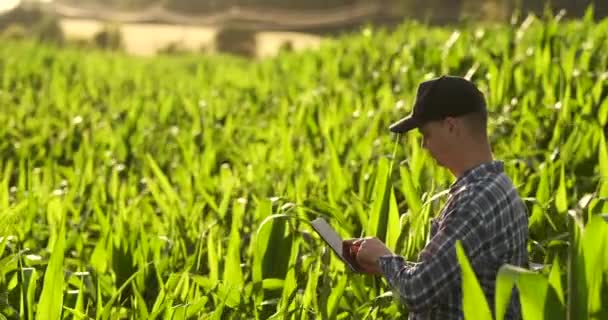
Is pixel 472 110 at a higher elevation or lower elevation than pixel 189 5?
higher

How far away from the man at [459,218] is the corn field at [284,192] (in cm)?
12

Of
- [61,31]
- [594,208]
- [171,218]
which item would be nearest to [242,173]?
[171,218]

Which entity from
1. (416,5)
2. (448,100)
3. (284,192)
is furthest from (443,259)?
(416,5)

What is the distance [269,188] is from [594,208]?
1982mm

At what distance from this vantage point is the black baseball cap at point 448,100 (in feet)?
7.82

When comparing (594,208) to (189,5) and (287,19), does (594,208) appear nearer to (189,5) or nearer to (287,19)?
(287,19)

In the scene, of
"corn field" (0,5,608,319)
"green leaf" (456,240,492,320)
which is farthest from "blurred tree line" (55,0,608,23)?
"green leaf" (456,240,492,320)

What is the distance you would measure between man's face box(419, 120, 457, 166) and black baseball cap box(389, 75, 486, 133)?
0.05ft

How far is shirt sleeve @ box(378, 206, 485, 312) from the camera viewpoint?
2283mm

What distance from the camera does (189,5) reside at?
58.7 meters

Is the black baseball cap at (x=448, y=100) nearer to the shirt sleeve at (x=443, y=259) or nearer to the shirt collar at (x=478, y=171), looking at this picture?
the shirt collar at (x=478, y=171)

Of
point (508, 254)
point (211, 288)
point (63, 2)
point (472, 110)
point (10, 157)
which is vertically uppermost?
point (472, 110)

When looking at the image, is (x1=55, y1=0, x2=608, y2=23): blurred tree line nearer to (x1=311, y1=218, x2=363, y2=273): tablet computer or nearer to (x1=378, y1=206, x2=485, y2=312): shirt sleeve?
(x1=311, y1=218, x2=363, y2=273): tablet computer

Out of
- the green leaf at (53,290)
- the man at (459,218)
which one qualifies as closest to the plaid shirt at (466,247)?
the man at (459,218)
